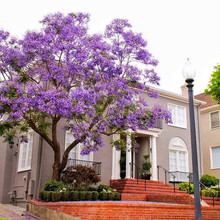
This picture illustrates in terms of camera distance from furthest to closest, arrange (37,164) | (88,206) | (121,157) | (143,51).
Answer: (121,157)
(37,164)
(143,51)
(88,206)

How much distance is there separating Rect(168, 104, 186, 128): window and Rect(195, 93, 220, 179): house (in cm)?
377

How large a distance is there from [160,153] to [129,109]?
681 centimetres

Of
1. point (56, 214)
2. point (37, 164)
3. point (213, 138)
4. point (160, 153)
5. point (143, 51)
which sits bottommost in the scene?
point (56, 214)

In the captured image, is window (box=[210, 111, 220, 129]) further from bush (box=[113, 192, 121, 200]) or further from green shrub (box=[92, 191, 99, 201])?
green shrub (box=[92, 191, 99, 201])

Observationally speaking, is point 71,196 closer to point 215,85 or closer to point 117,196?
point 117,196

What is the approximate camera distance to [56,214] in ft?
36.3

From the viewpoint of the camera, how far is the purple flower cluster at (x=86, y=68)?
12992mm

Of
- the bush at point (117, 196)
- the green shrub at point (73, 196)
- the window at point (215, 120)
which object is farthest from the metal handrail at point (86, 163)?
the window at point (215, 120)

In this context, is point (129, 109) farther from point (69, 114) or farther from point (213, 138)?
point (213, 138)

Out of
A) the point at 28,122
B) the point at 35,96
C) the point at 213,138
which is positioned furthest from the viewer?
the point at 213,138

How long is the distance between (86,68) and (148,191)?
738cm

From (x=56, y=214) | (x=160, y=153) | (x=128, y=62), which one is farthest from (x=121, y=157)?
(x=56, y=214)

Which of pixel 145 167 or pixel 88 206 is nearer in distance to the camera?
pixel 88 206

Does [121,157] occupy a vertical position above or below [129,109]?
below
